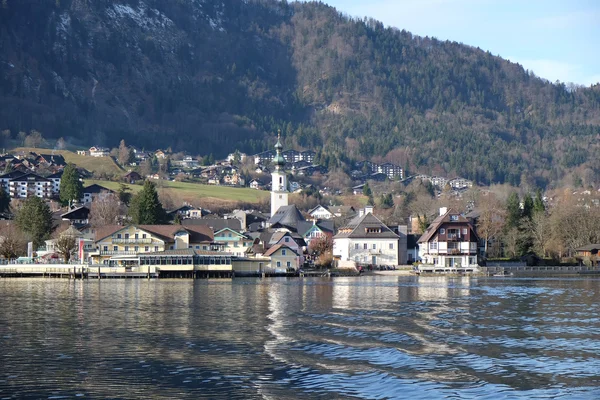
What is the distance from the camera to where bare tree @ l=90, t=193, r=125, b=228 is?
128 m

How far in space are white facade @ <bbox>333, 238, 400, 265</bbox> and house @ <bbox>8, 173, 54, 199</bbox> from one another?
9499cm

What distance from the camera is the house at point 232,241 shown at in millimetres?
117250

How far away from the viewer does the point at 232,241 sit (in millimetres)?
118562

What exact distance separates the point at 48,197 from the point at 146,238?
83.9 m

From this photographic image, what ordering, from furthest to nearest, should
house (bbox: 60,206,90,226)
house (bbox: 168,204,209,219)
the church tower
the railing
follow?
house (bbox: 168,204,209,219) < the church tower < house (bbox: 60,206,90,226) < the railing

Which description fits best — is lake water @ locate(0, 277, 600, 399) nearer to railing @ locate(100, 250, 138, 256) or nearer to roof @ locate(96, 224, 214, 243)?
railing @ locate(100, 250, 138, 256)

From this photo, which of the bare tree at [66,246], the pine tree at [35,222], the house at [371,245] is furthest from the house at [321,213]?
the bare tree at [66,246]

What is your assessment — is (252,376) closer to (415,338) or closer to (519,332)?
(415,338)

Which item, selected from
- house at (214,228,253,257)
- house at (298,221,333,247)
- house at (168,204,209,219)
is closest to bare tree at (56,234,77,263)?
house at (214,228,253,257)

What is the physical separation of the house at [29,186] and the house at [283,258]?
99.1m

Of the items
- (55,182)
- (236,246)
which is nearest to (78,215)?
(236,246)

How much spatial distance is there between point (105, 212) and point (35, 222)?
15642 millimetres

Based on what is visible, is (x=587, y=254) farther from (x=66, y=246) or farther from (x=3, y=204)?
(x=3, y=204)

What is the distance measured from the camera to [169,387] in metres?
27.5
